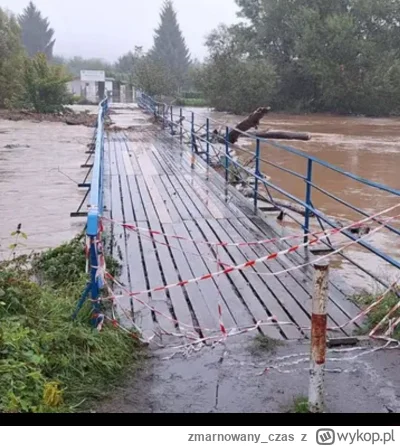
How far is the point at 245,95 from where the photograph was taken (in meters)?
41.0

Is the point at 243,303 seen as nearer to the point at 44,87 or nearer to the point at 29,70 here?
the point at 44,87

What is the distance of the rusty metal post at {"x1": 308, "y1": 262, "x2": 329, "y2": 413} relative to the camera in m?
2.60

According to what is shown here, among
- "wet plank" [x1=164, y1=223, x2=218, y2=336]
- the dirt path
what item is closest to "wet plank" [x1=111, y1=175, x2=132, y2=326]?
"wet plank" [x1=164, y1=223, x2=218, y2=336]

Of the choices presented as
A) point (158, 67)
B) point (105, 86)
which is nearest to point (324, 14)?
point (158, 67)

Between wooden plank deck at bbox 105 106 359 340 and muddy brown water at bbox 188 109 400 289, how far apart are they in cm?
144

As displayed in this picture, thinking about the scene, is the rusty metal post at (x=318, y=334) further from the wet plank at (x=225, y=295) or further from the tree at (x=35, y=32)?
the tree at (x=35, y=32)

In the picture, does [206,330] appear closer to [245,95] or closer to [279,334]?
[279,334]

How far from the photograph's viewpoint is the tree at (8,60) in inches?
1321

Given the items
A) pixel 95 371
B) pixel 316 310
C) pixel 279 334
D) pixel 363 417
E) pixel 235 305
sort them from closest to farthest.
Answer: pixel 363 417, pixel 316 310, pixel 95 371, pixel 279 334, pixel 235 305

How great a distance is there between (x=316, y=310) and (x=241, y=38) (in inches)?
1718

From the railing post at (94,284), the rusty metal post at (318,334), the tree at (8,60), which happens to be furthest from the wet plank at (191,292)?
the tree at (8,60)

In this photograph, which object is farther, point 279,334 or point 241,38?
point 241,38

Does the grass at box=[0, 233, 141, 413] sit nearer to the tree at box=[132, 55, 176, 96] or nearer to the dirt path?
the dirt path

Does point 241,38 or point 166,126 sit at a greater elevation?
point 241,38
